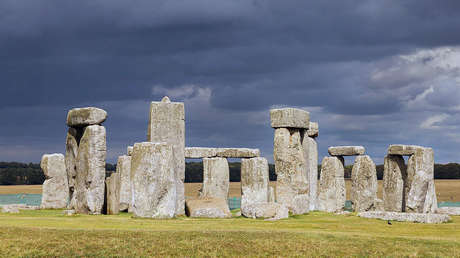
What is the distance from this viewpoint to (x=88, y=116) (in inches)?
926

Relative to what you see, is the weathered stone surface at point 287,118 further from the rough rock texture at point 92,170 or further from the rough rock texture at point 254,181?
the rough rock texture at point 92,170

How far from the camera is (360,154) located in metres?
29.9

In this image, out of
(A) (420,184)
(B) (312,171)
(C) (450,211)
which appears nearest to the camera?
(A) (420,184)

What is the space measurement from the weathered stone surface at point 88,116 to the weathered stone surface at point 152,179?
4.36 m

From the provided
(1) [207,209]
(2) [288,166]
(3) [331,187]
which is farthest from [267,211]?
(3) [331,187]

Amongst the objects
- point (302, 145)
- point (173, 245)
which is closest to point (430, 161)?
point (302, 145)

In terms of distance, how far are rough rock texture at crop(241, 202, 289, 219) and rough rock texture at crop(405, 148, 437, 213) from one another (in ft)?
17.9

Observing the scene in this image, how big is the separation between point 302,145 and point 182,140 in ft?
17.5

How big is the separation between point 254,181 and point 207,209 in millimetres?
6396

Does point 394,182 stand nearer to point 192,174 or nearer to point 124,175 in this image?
point 124,175

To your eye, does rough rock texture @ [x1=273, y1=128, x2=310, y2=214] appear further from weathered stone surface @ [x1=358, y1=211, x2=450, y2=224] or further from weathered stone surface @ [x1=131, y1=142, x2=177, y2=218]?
weathered stone surface @ [x1=131, y1=142, x2=177, y2=218]

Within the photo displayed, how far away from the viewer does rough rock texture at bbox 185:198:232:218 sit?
2172 centimetres

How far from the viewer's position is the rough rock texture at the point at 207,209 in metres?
21.7

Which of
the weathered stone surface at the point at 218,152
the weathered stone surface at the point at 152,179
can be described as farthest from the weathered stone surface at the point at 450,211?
the weathered stone surface at the point at 152,179
